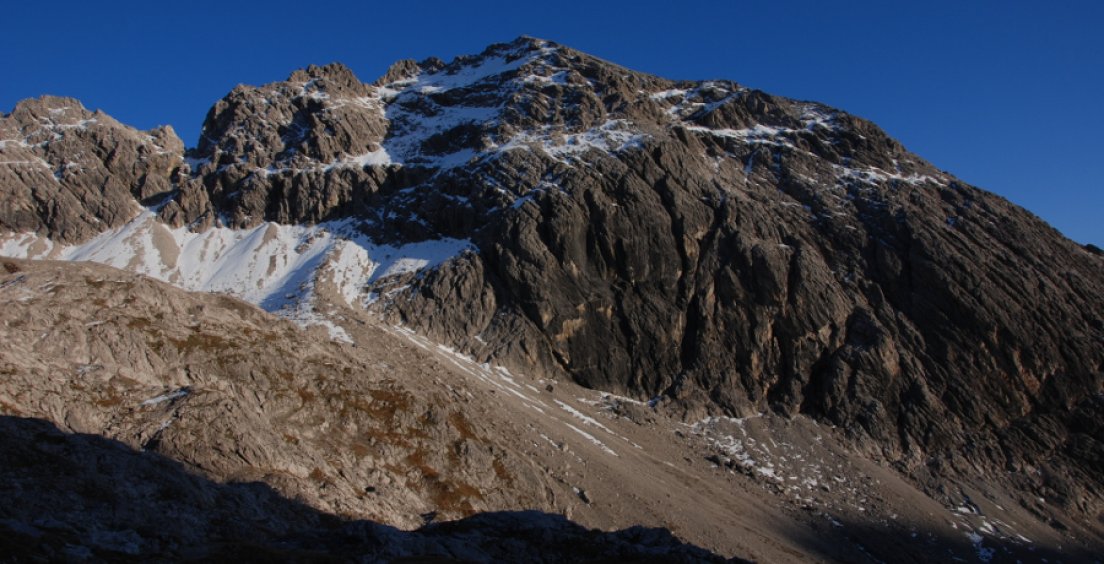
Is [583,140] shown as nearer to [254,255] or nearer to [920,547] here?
[254,255]

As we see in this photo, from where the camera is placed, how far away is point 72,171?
179750 millimetres

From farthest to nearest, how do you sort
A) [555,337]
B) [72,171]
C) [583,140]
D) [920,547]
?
[72,171]
[583,140]
[555,337]
[920,547]

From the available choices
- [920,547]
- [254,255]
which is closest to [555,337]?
[920,547]

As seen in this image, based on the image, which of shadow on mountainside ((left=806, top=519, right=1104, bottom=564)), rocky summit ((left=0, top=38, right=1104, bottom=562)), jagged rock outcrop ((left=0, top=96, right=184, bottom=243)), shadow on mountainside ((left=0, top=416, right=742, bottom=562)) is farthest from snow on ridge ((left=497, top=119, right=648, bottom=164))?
shadow on mountainside ((left=0, top=416, right=742, bottom=562))

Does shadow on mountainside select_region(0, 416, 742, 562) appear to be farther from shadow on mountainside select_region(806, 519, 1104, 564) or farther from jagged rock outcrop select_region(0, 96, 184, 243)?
jagged rock outcrop select_region(0, 96, 184, 243)

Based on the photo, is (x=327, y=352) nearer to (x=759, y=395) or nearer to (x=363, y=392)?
(x=363, y=392)

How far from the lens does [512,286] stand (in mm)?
140000

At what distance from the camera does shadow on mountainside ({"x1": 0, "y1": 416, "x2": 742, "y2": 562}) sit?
31.4 meters

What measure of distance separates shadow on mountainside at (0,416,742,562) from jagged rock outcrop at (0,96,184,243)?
15716cm

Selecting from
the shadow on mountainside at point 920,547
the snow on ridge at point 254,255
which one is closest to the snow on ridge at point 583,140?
the snow on ridge at point 254,255

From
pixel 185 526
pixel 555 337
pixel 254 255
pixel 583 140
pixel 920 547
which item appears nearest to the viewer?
pixel 185 526

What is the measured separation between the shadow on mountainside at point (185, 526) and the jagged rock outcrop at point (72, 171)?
516 ft

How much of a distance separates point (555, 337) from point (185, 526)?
10061 cm

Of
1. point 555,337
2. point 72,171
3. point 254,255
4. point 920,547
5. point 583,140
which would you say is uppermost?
point 583,140
